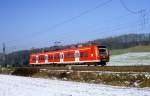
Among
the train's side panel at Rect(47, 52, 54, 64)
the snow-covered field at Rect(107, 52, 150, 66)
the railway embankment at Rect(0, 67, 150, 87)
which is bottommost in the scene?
the railway embankment at Rect(0, 67, 150, 87)

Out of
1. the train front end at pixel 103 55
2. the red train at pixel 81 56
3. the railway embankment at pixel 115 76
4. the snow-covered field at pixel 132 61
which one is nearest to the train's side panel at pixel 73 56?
the red train at pixel 81 56

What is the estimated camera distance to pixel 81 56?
44.8 meters

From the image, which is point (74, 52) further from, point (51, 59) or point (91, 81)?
point (91, 81)

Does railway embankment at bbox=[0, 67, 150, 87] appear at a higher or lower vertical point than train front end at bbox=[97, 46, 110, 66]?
lower

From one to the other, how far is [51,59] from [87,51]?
14.7 meters

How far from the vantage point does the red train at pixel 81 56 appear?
4188cm

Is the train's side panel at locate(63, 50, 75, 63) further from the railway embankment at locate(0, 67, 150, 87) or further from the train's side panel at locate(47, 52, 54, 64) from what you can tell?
the railway embankment at locate(0, 67, 150, 87)

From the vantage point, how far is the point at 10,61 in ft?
387

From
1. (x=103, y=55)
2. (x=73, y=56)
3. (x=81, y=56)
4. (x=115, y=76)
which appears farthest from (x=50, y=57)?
(x=115, y=76)

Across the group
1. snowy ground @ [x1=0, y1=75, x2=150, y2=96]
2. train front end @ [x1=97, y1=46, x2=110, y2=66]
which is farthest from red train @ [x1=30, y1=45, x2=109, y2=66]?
snowy ground @ [x1=0, y1=75, x2=150, y2=96]

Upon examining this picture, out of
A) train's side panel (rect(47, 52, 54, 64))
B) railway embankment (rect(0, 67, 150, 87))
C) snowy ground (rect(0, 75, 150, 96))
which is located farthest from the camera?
train's side panel (rect(47, 52, 54, 64))

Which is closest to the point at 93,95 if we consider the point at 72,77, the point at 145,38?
the point at 72,77

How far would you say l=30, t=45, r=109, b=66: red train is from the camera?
41875 mm

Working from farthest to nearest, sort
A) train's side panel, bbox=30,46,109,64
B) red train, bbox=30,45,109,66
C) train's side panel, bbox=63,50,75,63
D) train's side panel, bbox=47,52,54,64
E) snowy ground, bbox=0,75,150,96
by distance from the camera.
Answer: train's side panel, bbox=47,52,54,64
train's side panel, bbox=63,50,75,63
train's side panel, bbox=30,46,109,64
red train, bbox=30,45,109,66
snowy ground, bbox=0,75,150,96
